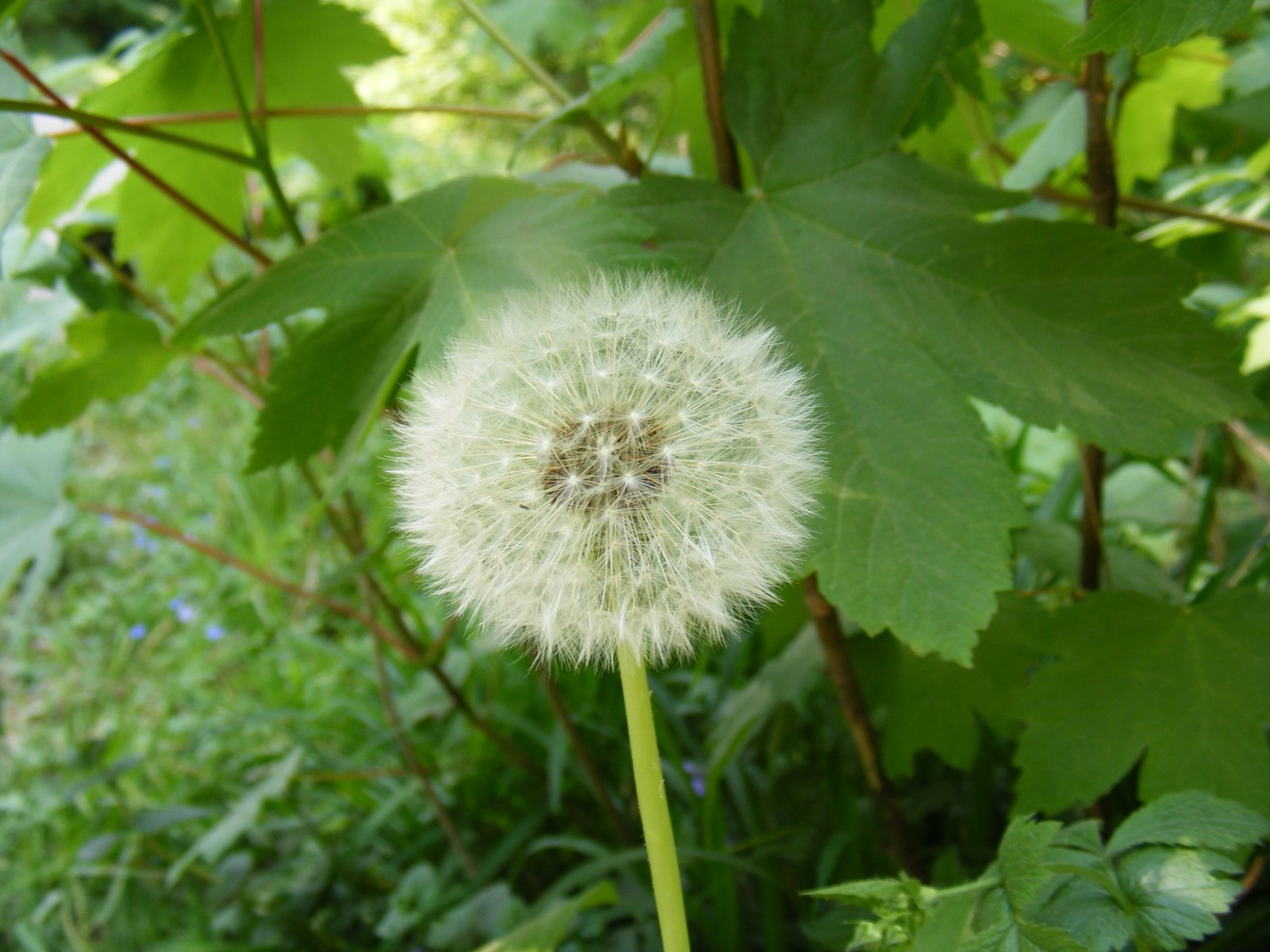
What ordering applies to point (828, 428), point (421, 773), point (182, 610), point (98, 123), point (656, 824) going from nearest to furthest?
1. point (656, 824)
2. point (828, 428)
3. point (98, 123)
4. point (421, 773)
5. point (182, 610)

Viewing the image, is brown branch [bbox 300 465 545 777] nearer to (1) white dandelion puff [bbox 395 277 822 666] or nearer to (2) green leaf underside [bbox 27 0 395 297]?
(2) green leaf underside [bbox 27 0 395 297]

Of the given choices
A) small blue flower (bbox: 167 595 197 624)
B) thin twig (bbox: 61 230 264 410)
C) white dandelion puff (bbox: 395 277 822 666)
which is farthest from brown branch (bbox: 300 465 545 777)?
small blue flower (bbox: 167 595 197 624)

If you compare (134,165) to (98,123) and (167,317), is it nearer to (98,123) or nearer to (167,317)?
(98,123)

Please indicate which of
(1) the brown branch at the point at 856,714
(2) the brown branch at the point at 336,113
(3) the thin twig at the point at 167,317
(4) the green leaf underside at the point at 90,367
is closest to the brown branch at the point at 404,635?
(3) the thin twig at the point at 167,317

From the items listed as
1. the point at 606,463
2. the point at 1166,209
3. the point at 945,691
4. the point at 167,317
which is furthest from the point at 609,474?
the point at 167,317

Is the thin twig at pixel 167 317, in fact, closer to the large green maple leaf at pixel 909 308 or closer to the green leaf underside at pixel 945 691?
the large green maple leaf at pixel 909 308

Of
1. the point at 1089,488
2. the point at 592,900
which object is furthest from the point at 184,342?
the point at 1089,488
